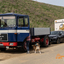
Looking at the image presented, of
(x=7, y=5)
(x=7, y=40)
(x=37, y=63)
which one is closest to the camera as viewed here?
(x=37, y=63)

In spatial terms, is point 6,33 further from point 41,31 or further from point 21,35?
point 41,31

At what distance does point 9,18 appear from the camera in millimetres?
10992

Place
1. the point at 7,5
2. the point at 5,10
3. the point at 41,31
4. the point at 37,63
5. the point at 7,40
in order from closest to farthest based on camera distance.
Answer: the point at 37,63 → the point at 7,40 → the point at 41,31 → the point at 5,10 → the point at 7,5

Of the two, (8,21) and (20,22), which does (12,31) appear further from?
(20,22)

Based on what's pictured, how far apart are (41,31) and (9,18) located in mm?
3567

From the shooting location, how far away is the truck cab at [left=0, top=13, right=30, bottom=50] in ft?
35.4

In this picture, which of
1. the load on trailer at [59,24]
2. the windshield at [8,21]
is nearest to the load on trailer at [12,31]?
the windshield at [8,21]

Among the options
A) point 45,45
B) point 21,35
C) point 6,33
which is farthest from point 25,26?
point 45,45

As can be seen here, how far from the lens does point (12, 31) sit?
35.3 feet

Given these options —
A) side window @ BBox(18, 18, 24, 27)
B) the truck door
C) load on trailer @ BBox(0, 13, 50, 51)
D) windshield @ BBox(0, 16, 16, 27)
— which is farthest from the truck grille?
side window @ BBox(18, 18, 24, 27)

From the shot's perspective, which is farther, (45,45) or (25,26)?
(45,45)

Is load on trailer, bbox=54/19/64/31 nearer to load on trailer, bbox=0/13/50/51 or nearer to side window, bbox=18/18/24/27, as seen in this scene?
side window, bbox=18/18/24/27

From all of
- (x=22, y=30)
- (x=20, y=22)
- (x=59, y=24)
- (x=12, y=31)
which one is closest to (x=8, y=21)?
(x=12, y=31)

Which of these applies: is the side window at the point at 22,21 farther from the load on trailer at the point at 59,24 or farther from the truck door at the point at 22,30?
the load on trailer at the point at 59,24
